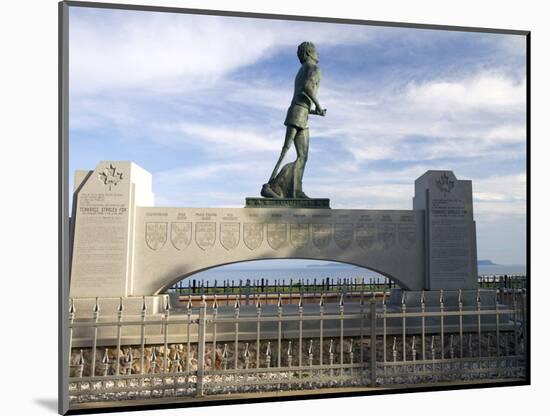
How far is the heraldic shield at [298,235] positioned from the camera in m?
8.49

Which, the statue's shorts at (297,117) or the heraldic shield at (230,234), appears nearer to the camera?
the heraldic shield at (230,234)

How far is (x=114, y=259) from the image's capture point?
7621 mm

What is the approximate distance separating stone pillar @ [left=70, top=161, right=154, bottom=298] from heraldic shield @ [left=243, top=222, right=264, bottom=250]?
5.95 ft

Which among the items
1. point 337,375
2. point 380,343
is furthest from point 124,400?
→ point 380,343

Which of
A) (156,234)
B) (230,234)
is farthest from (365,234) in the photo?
(156,234)

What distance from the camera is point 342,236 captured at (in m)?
8.59

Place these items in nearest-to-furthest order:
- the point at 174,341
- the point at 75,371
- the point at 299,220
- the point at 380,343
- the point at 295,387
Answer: the point at 295,387, the point at 75,371, the point at 174,341, the point at 380,343, the point at 299,220

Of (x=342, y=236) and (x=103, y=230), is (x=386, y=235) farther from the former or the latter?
(x=103, y=230)

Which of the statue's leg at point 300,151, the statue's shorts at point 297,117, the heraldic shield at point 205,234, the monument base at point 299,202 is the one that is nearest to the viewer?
the heraldic shield at point 205,234

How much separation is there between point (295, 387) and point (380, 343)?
232cm

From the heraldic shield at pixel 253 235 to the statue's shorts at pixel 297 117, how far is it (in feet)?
6.92

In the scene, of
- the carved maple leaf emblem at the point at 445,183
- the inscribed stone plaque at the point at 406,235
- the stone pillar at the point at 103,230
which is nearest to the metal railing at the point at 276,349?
the stone pillar at the point at 103,230

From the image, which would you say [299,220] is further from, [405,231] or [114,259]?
[114,259]

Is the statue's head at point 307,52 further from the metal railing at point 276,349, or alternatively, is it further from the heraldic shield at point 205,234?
the metal railing at point 276,349
